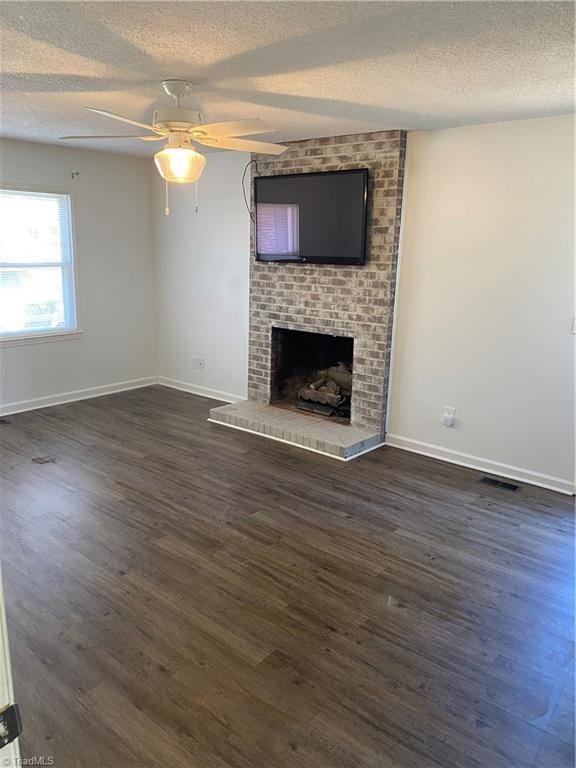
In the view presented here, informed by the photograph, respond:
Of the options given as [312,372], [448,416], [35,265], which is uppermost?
[35,265]

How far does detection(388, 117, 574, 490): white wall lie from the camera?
363cm

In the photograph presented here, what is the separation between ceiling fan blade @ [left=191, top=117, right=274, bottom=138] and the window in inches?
117

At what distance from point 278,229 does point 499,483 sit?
280 cm

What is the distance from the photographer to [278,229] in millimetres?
4895

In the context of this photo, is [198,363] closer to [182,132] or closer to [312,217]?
[312,217]

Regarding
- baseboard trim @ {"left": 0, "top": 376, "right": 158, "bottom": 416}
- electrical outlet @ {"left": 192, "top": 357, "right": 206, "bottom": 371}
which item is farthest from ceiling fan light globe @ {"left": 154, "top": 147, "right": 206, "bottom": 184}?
baseboard trim @ {"left": 0, "top": 376, "right": 158, "bottom": 416}

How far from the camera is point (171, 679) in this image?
2102mm

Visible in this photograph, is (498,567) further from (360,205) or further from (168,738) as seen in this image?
(360,205)

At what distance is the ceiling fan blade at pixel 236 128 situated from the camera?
2591mm

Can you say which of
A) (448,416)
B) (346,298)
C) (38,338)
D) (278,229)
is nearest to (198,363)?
(38,338)

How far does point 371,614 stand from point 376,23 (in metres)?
2.43

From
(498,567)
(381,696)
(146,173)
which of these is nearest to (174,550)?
(381,696)

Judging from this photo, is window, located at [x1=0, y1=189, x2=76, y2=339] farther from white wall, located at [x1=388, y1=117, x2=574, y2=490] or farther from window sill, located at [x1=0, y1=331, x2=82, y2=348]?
white wall, located at [x1=388, y1=117, x2=574, y2=490]

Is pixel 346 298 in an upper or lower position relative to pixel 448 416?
upper
